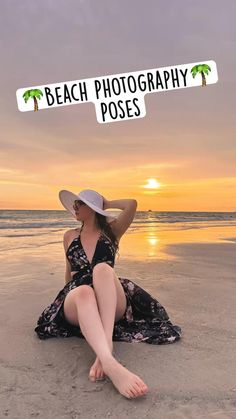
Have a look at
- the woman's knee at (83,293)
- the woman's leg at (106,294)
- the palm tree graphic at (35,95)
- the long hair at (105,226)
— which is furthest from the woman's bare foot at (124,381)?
the palm tree graphic at (35,95)

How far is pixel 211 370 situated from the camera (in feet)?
9.21

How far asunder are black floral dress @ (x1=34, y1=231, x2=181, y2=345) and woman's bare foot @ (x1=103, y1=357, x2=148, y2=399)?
2.53ft

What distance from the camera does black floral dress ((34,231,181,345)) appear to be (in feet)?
11.0

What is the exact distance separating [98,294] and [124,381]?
2.22 feet

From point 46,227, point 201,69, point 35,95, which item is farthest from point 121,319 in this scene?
point 46,227

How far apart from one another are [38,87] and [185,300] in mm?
3815

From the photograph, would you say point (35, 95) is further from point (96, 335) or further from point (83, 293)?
point (96, 335)

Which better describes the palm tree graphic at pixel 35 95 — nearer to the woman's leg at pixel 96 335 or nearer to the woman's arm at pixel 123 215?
the woman's arm at pixel 123 215

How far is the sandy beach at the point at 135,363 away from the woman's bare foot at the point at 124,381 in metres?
0.05

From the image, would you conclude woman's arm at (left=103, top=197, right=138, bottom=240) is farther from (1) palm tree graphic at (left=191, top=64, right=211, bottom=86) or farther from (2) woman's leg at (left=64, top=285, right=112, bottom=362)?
(1) palm tree graphic at (left=191, top=64, right=211, bottom=86)

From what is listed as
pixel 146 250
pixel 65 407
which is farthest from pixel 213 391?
pixel 146 250

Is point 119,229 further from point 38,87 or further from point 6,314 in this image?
point 38,87

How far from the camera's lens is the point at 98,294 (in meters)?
3.00

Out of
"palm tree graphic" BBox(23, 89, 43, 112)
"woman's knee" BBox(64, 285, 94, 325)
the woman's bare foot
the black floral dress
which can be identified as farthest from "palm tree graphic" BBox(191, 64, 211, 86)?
the woman's bare foot
